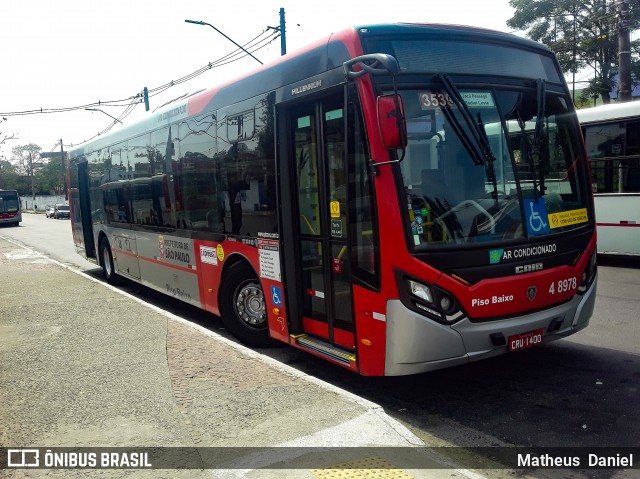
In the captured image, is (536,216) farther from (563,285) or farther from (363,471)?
(363,471)

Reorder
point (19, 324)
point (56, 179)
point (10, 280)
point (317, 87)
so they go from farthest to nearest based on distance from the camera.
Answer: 1. point (56, 179)
2. point (10, 280)
3. point (19, 324)
4. point (317, 87)

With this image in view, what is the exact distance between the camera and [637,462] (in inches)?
148

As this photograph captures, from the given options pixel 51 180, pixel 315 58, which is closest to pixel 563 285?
pixel 315 58

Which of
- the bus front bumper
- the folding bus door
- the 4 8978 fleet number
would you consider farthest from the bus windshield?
the folding bus door

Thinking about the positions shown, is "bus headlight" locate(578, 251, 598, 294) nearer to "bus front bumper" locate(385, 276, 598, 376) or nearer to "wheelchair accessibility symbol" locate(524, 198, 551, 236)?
"wheelchair accessibility symbol" locate(524, 198, 551, 236)

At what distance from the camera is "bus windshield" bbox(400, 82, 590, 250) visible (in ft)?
15.0

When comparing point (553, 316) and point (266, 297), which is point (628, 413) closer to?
point (553, 316)

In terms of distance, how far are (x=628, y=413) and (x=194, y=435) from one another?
3282 millimetres

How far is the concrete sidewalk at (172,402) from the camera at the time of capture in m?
3.94

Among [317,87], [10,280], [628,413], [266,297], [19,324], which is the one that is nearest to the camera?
[628,413]

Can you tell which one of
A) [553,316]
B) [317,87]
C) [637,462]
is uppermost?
[317,87]

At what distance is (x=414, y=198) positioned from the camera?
455cm

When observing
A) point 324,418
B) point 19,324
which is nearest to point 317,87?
point 324,418

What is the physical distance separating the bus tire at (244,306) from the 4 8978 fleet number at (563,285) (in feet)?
9.83
